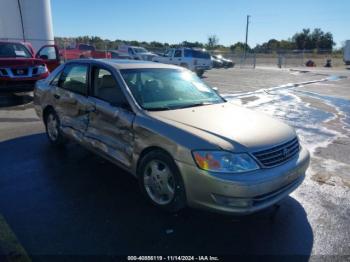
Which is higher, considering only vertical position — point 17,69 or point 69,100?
point 17,69

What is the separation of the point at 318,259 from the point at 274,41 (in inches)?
3888

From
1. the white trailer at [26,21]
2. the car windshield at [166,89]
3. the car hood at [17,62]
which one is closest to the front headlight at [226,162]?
the car windshield at [166,89]

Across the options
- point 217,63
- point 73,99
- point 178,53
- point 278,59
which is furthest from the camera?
point 278,59

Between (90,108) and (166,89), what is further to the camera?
(90,108)

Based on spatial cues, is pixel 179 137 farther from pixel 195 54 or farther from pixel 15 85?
pixel 195 54

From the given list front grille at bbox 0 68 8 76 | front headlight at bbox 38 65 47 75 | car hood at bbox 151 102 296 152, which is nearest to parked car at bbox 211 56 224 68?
front headlight at bbox 38 65 47 75

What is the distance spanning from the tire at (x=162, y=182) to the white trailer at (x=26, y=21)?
56.0ft

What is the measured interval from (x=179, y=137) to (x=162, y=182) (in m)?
0.57

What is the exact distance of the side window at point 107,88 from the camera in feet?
12.8

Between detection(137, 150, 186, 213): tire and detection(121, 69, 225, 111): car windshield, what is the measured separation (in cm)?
65

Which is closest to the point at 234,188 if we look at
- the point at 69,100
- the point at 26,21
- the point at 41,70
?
the point at 69,100

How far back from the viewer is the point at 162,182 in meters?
3.42

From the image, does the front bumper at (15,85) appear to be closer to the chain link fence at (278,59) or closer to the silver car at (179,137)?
the silver car at (179,137)

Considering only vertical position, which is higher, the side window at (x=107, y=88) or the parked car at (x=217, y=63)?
the side window at (x=107, y=88)
